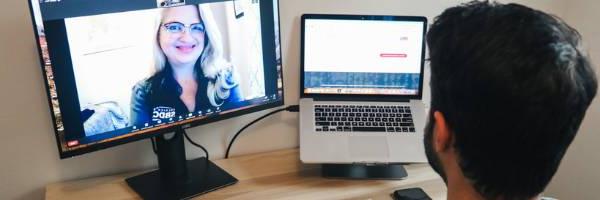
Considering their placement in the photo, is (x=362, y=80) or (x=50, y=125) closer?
(x=50, y=125)

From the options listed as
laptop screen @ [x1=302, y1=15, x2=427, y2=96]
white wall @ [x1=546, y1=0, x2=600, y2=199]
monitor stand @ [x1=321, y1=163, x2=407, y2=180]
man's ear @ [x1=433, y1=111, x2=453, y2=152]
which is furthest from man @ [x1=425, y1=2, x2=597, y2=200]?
white wall @ [x1=546, y1=0, x2=600, y2=199]

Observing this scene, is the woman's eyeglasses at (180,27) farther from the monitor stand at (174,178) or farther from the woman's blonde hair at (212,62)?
the monitor stand at (174,178)

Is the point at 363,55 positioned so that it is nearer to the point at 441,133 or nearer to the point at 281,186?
the point at 281,186

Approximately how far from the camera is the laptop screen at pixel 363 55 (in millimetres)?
1493

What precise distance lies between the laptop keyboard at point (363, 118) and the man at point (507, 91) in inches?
22.5

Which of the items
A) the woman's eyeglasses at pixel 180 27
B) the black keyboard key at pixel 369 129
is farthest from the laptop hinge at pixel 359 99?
the woman's eyeglasses at pixel 180 27

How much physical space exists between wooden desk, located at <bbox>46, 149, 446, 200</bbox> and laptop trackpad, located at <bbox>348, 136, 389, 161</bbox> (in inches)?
2.5

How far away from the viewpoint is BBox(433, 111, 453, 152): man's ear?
87 cm

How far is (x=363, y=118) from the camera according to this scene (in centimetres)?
148

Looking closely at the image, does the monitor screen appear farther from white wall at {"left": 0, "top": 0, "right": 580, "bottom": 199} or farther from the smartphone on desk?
the smartphone on desk

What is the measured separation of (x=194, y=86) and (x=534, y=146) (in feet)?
2.49

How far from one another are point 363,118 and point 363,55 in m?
0.17

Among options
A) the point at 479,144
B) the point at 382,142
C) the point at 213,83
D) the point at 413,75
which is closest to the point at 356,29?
the point at 413,75

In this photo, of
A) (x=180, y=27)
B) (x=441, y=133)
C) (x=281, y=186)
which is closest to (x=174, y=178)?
(x=281, y=186)
